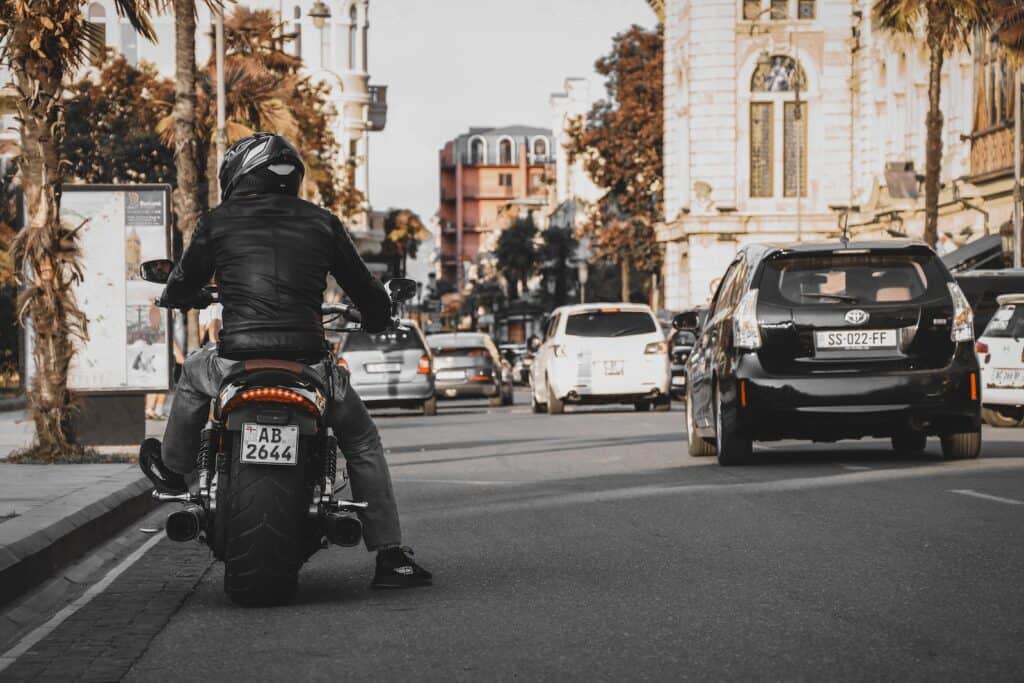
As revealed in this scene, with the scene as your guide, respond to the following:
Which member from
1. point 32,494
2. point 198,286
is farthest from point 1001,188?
point 198,286

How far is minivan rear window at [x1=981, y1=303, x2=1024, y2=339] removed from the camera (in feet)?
79.5

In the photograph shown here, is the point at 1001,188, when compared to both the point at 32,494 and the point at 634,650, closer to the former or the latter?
the point at 32,494

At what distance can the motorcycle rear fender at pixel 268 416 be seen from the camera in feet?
25.7

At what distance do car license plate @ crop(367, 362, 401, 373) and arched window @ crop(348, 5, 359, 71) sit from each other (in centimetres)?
8966

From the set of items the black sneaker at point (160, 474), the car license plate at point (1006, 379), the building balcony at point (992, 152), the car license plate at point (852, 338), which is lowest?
the car license plate at point (1006, 379)

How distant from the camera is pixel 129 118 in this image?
196 ft

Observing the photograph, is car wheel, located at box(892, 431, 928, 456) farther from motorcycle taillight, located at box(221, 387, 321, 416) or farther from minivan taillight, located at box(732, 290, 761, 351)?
motorcycle taillight, located at box(221, 387, 321, 416)

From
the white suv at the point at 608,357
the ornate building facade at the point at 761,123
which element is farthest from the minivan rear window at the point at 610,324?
the ornate building facade at the point at 761,123

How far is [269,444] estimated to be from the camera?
783cm

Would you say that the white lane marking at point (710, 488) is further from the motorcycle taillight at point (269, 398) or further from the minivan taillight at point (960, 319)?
the motorcycle taillight at point (269, 398)

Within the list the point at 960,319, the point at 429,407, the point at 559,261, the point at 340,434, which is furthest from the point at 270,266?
the point at 559,261

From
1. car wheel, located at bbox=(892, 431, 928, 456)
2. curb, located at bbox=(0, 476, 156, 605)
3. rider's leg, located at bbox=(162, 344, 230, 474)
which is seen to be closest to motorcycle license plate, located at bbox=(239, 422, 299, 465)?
rider's leg, located at bbox=(162, 344, 230, 474)

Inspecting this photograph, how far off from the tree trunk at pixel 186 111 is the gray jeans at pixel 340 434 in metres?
20.3

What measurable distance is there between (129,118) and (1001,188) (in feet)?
85.2
